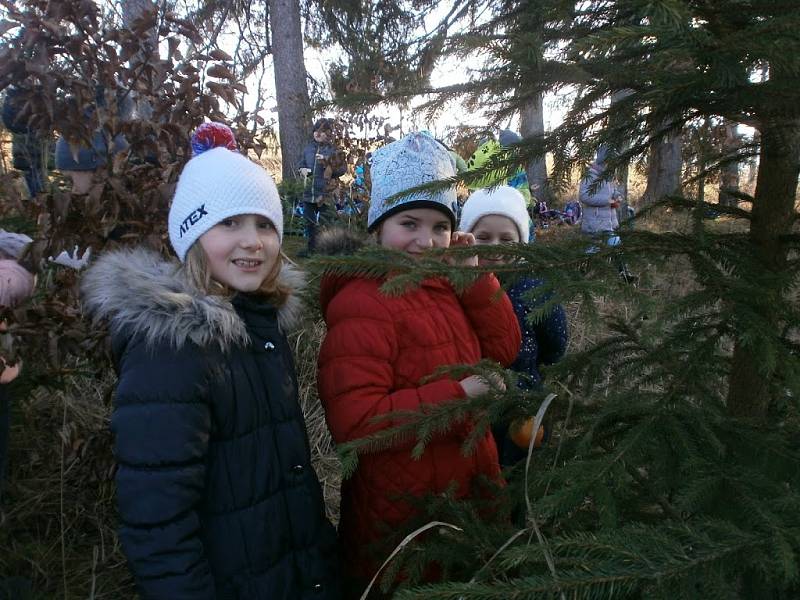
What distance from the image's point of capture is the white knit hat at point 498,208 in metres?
2.91

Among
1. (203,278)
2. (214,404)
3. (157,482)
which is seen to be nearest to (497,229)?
(203,278)

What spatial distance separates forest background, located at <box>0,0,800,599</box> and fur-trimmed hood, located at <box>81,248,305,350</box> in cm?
37

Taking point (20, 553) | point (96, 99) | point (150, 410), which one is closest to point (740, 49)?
point (150, 410)

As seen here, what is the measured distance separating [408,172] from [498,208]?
931 mm

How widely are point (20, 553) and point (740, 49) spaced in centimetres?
302

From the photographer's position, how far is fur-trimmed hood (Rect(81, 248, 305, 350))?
153 centimetres

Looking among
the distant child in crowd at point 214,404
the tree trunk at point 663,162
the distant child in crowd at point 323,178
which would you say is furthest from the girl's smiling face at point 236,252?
the distant child in crowd at point 323,178

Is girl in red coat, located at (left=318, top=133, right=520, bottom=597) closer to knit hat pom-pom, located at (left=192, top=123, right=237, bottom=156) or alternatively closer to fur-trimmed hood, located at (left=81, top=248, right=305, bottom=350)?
fur-trimmed hood, located at (left=81, top=248, right=305, bottom=350)

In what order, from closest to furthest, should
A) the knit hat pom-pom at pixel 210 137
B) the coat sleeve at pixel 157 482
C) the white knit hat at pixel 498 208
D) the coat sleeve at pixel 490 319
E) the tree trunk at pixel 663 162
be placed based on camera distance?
the coat sleeve at pixel 157 482 < the tree trunk at pixel 663 162 < the knit hat pom-pom at pixel 210 137 < the coat sleeve at pixel 490 319 < the white knit hat at pixel 498 208

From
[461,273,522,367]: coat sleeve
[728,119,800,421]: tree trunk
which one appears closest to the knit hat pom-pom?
[461,273,522,367]: coat sleeve

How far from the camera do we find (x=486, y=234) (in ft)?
9.59

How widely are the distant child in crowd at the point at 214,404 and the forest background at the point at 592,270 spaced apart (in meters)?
0.35

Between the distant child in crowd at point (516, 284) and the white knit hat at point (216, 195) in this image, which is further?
the distant child in crowd at point (516, 284)

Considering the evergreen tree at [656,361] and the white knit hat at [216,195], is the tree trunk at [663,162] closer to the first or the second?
the evergreen tree at [656,361]
